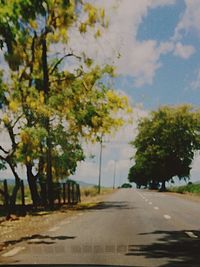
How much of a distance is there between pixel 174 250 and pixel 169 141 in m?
75.1

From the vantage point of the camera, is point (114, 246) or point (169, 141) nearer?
point (114, 246)

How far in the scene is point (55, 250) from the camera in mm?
11578

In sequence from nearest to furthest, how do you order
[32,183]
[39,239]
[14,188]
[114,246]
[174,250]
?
[174,250]
[114,246]
[39,239]
[14,188]
[32,183]

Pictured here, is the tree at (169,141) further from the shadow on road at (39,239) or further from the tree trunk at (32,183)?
the shadow on road at (39,239)

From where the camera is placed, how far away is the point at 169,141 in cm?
8606

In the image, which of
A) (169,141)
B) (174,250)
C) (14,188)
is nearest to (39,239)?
(174,250)

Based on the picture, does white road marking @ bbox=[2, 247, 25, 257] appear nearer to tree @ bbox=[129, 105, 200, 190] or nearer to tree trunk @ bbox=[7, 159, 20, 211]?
tree trunk @ bbox=[7, 159, 20, 211]

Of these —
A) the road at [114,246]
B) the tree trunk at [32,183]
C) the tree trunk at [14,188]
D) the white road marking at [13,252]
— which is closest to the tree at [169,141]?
the tree trunk at [32,183]

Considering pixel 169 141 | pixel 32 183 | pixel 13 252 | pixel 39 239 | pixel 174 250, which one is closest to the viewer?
pixel 13 252

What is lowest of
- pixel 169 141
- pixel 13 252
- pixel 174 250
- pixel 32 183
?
pixel 13 252

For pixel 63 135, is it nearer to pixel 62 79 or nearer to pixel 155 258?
pixel 62 79

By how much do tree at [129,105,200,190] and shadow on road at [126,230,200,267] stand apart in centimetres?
7120

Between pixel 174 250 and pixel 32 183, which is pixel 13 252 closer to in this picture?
pixel 174 250

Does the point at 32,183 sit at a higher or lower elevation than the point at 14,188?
higher
